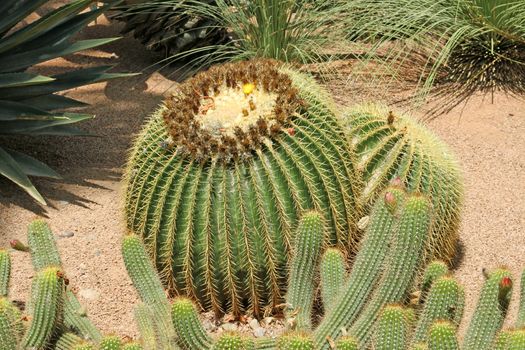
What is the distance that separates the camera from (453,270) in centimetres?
414

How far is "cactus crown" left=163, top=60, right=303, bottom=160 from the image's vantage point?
3.54m

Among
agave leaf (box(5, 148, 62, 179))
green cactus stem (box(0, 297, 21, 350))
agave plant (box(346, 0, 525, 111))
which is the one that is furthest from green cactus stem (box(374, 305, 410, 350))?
agave plant (box(346, 0, 525, 111))

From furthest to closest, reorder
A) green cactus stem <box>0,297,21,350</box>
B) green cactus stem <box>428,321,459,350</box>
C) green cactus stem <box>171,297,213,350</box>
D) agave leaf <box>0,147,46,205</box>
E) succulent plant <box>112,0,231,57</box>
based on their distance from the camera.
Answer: succulent plant <box>112,0,231,57</box>
agave leaf <box>0,147,46,205</box>
green cactus stem <box>0,297,21,350</box>
green cactus stem <box>171,297,213,350</box>
green cactus stem <box>428,321,459,350</box>

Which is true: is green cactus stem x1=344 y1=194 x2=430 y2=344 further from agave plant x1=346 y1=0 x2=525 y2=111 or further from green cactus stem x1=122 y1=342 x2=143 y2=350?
agave plant x1=346 y1=0 x2=525 y2=111

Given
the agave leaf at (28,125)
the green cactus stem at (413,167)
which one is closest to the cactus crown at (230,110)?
the green cactus stem at (413,167)

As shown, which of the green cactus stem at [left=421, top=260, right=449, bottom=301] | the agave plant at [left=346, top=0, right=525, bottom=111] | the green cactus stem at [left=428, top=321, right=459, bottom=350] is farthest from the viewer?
the agave plant at [left=346, top=0, right=525, bottom=111]

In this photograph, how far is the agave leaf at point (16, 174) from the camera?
4641 millimetres

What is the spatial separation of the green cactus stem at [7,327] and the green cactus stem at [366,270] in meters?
1.01

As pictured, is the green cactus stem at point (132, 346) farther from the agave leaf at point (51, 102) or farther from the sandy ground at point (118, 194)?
the agave leaf at point (51, 102)

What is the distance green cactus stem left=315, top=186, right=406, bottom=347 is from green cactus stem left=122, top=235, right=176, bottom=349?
576 millimetres

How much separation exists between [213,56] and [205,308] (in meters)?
3.31

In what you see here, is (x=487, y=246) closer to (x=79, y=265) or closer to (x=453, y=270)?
(x=453, y=270)

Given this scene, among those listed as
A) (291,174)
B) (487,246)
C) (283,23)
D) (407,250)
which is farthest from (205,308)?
(283,23)

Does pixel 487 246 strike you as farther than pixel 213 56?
No
